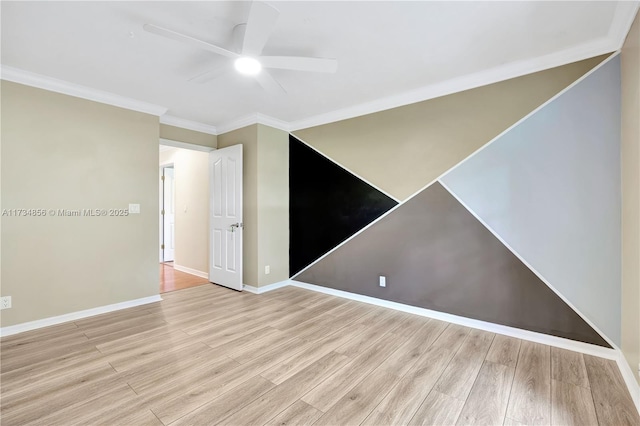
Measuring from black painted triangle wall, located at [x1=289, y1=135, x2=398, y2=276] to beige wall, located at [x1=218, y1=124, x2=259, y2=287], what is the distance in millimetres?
624

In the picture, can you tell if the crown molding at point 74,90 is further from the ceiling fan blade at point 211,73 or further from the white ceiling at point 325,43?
the ceiling fan blade at point 211,73

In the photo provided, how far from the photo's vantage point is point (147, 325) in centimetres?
285

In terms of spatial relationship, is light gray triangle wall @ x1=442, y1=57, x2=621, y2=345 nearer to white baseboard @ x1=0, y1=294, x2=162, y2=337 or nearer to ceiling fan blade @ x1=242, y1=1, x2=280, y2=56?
ceiling fan blade @ x1=242, y1=1, x2=280, y2=56

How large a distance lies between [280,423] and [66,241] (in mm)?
2990

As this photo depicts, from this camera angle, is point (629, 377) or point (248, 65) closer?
point (629, 377)

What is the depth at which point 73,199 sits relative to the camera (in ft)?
→ 9.83

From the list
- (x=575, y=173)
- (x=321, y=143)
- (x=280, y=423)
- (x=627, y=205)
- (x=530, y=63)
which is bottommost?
(x=280, y=423)

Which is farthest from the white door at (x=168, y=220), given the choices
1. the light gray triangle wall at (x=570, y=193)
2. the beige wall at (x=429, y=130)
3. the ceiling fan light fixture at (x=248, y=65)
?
the light gray triangle wall at (x=570, y=193)

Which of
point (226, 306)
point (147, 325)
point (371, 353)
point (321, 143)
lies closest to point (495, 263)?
point (371, 353)

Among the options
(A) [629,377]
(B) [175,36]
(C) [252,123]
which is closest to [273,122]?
(C) [252,123]

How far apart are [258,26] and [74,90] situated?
2.58m

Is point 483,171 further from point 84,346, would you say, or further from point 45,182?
point 45,182

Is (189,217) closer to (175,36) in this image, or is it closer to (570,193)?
(175,36)

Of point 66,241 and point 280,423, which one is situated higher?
point 66,241
